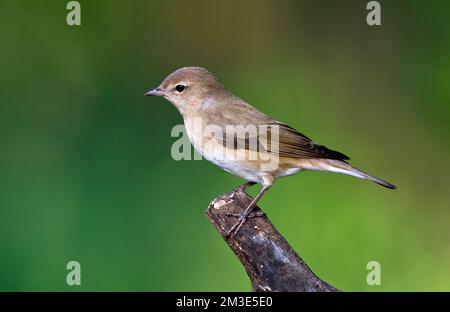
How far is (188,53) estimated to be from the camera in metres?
6.75

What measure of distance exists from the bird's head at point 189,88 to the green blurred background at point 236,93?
99cm

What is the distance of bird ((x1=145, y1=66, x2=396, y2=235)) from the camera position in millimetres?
4648

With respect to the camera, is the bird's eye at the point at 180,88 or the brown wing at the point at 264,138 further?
the bird's eye at the point at 180,88

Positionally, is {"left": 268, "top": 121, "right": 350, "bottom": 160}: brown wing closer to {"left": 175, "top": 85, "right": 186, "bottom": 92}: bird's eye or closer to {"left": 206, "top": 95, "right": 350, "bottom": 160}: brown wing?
{"left": 206, "top": 95, "right": 350, "bottom": 160}: brown wing

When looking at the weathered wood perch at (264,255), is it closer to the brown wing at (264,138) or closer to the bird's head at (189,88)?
the brown wing at (264,138)

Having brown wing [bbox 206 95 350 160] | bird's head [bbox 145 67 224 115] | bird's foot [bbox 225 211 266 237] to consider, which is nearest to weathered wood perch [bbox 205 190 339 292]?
bird's foot [bbox 225 211 266 237]

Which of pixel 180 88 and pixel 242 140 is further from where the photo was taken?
pixel 180 88

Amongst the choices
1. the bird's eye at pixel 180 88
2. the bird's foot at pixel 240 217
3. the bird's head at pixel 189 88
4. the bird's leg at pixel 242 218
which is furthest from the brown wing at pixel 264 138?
the bird's foot at pixel 240 217

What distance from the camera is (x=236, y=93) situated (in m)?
6.61

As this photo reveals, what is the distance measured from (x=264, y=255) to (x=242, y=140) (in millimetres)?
1021

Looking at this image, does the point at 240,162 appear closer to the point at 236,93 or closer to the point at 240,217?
the point at 240,217

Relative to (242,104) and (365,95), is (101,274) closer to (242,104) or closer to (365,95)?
(242,104)

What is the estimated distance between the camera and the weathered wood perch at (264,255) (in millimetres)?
3623

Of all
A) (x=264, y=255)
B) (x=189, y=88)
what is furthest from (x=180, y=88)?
(x=264, y=255)
